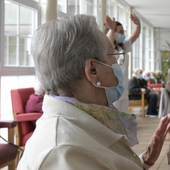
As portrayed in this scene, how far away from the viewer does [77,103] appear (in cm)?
115

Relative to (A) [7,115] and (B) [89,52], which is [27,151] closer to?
(B) [89,52]

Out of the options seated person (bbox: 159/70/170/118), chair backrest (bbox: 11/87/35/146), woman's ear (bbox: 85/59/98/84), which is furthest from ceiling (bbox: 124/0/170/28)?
woman's ear (bbox: 85/59/98/84)

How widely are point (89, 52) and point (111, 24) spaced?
194 centimetres

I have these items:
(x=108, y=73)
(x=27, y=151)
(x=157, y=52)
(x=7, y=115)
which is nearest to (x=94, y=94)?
(x=108, y=73)

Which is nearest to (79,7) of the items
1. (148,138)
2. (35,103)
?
(148,138)

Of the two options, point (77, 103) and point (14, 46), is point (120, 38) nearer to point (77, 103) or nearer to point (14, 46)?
point (14, 46)

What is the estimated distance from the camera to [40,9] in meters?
6.14

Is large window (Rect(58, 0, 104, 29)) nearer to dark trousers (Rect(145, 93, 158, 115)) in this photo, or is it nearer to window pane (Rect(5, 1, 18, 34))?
window pane (Rect(5, 1, 18, 34))

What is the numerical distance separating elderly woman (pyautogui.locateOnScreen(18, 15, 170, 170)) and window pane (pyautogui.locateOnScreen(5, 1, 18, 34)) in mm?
4058

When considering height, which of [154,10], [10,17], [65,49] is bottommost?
[65,49]

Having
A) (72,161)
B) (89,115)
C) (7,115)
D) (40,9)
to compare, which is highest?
(40,9)

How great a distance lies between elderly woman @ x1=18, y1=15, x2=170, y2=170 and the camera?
3.29 ft

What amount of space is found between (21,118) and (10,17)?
184 cm

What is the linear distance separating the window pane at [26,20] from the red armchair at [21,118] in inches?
65.2
